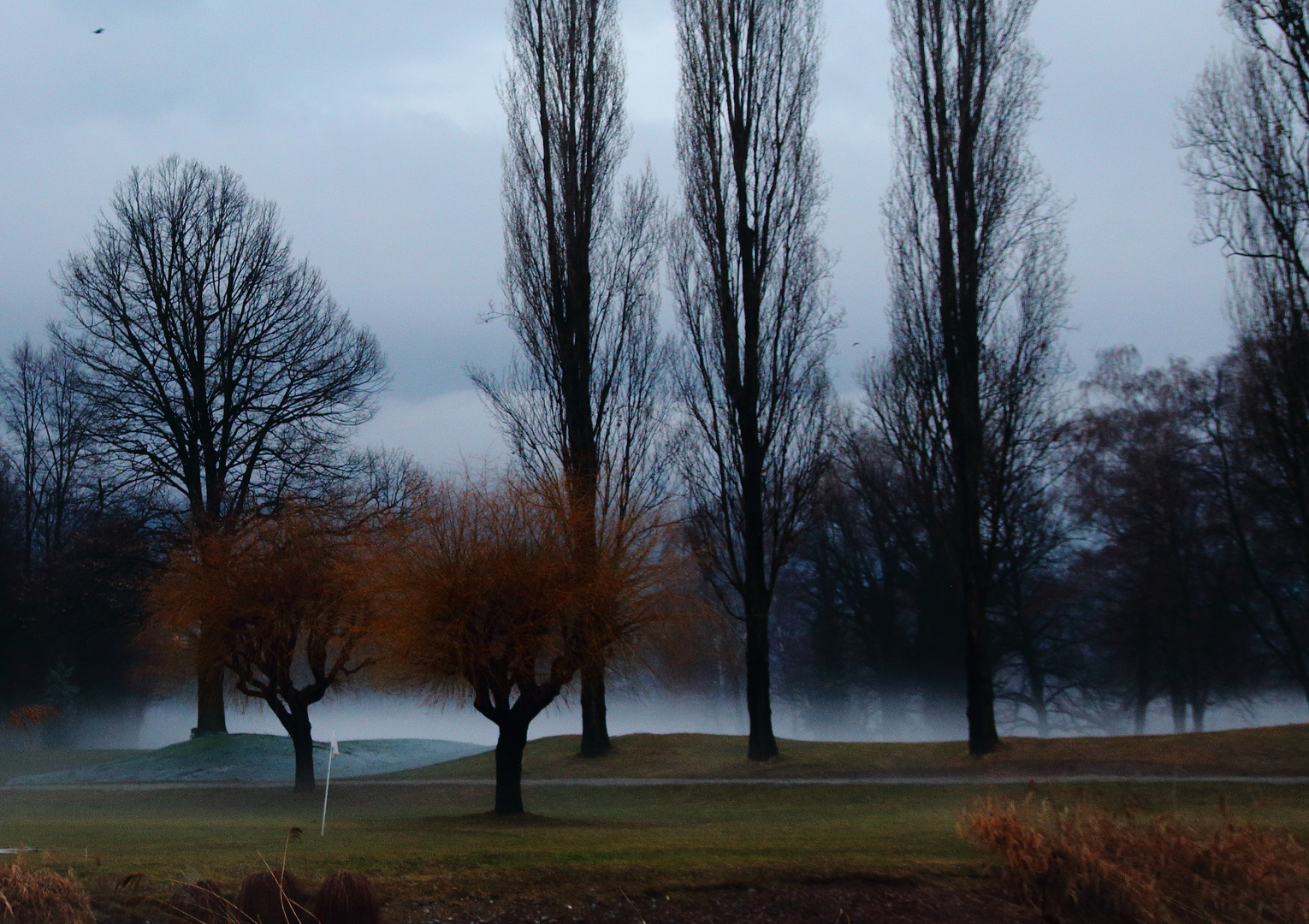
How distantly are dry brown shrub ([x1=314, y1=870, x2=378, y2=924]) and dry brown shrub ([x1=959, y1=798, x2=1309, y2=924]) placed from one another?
16.8 feet

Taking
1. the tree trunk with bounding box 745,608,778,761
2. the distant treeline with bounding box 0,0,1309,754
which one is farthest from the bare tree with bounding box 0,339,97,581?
the tree trunk with bounding box 745,608,778,761

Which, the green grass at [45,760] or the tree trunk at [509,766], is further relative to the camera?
the green grass at [45,760]

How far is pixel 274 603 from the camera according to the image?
70.1ft

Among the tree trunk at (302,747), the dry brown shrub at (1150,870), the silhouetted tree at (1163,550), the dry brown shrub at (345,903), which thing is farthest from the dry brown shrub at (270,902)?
the silhouetted tree at (1163,550)

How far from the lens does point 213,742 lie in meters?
29.9

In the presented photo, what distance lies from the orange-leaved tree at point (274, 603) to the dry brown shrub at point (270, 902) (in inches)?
510

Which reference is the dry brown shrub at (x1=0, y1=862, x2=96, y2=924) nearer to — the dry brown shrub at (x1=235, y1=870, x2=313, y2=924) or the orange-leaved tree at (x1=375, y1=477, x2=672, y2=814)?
the dry brown shrub at (x1=235, y1=870, x2=313, y2=924)

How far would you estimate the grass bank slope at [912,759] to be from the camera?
20203 millimetres

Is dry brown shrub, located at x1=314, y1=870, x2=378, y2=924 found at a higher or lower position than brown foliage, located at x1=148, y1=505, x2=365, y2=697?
lower

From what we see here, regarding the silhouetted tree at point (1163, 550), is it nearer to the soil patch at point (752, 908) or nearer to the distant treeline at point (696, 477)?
the distant treeline at point (696, 477)

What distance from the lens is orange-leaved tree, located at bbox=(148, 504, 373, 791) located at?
2131 cm

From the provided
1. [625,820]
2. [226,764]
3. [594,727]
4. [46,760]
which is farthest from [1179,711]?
[46,760]

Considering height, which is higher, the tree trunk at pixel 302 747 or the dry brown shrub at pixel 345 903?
the dry brown shrub at pixel 345 903

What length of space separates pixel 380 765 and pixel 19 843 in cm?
1963
